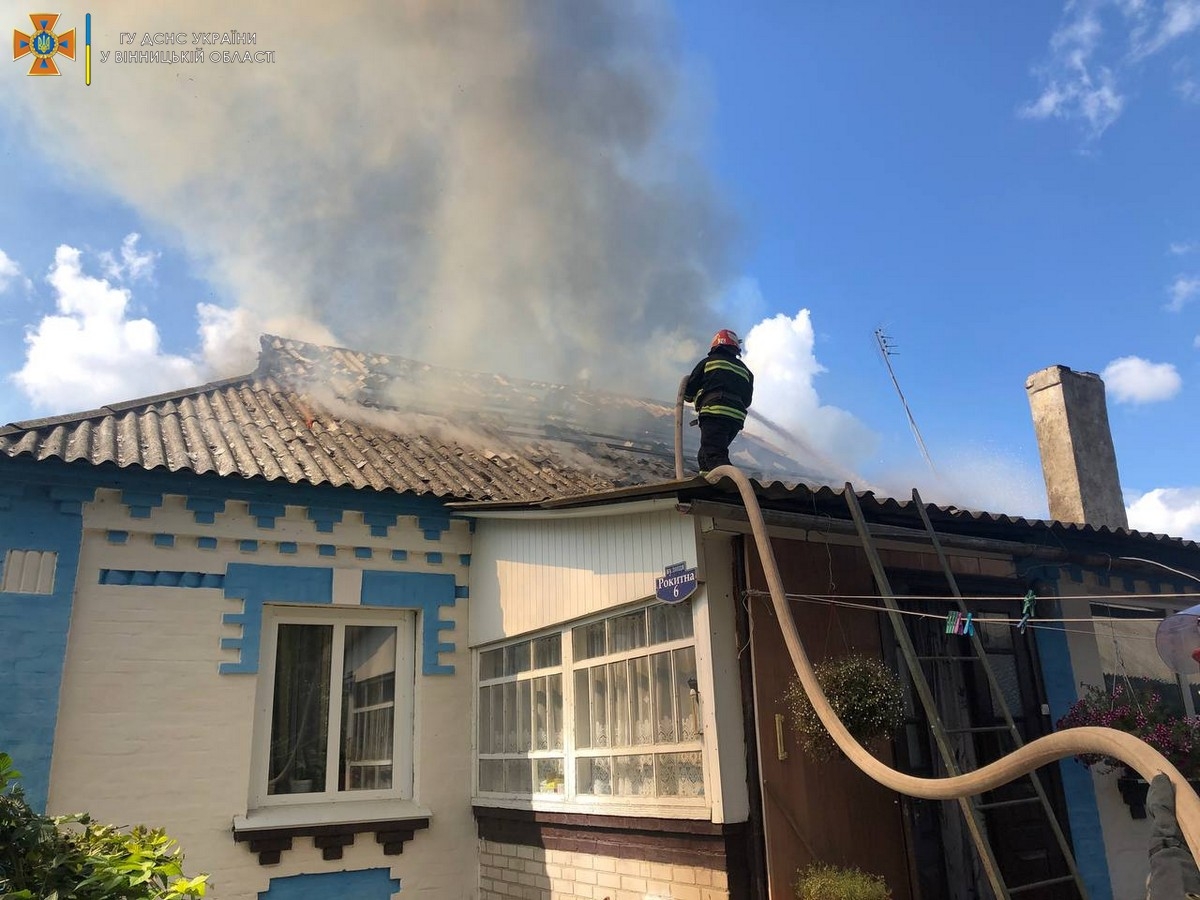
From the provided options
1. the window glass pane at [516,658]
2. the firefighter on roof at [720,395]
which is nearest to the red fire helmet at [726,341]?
the firefighter on roof at [720,395]

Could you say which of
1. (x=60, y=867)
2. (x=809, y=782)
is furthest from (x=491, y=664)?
(x=60, y=867)

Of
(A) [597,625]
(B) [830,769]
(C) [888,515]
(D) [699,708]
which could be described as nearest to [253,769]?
(A) [597,625]

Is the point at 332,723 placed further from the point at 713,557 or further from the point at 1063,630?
the point at 1063,630

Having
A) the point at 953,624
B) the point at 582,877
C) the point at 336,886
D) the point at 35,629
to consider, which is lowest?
the point at 336,886

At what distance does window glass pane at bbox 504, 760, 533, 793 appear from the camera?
283 inches

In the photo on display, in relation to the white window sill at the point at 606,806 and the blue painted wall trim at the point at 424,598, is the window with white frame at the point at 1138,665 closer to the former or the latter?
the white window sill at the point at 606,806

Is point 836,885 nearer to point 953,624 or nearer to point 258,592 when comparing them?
point 953,624

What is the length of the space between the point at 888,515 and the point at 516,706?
352 centimetres

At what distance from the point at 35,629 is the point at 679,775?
194 inches

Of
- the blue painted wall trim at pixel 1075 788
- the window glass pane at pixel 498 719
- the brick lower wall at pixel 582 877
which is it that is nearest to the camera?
the brick lower wall at pixel 582 877

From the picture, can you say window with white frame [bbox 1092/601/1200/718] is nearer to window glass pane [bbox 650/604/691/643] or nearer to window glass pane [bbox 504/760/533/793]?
window glass pane [bbox 650/604/691/643]

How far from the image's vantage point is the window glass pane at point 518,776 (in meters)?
7.19

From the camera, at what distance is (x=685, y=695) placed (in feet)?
18.3

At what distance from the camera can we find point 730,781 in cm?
521
